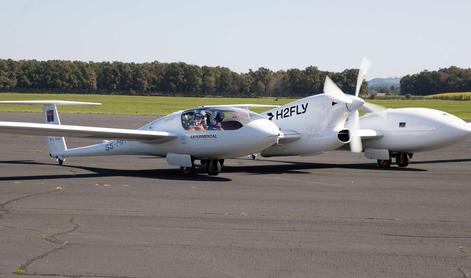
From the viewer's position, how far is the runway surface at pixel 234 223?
8.55 m

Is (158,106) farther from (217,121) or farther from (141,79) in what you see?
(141,79)

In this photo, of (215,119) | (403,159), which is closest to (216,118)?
(215,119)

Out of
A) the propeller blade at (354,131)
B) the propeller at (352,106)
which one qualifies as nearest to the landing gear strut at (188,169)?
the propeller at (352,106)

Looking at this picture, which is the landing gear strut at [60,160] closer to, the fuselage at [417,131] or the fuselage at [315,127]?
the fuselage at [315,127]

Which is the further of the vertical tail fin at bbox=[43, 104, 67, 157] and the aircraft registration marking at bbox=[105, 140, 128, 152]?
the vertical tail fin at bbox=[43, 104, 67, 157]

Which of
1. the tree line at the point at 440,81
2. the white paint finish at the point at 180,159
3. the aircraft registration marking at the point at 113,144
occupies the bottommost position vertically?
the tree line at the point at 440,81

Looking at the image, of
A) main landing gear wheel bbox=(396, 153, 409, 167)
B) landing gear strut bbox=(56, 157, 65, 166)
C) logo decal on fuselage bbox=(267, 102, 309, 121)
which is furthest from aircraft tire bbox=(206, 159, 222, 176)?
main landing gear wheel bbox=(396, 153, 409, 167)

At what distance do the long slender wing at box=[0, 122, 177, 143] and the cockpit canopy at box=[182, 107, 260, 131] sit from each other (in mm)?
612

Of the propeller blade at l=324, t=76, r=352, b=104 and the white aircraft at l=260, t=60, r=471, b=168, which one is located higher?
the propeller blade at l=324, t=76, r=352, b=104

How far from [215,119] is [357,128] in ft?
15.2

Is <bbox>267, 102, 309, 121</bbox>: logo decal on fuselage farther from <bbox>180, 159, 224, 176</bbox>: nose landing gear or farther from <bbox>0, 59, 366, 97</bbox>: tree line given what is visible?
<bbox>0, 59, 366, 97</bbox>: tree line

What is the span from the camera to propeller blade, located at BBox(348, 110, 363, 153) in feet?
69.7

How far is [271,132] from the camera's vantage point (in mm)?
18391

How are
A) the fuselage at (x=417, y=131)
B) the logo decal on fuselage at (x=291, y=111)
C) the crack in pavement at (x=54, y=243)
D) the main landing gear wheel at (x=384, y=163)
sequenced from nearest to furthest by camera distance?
1. the crack in pavement at (x=54, y=243)
2. the logo decal on fuselage at (x=291, y=111)
3. the fuselage at (x=417, y=131)
4. the main landing gear wheel at (x=384, y=163)
